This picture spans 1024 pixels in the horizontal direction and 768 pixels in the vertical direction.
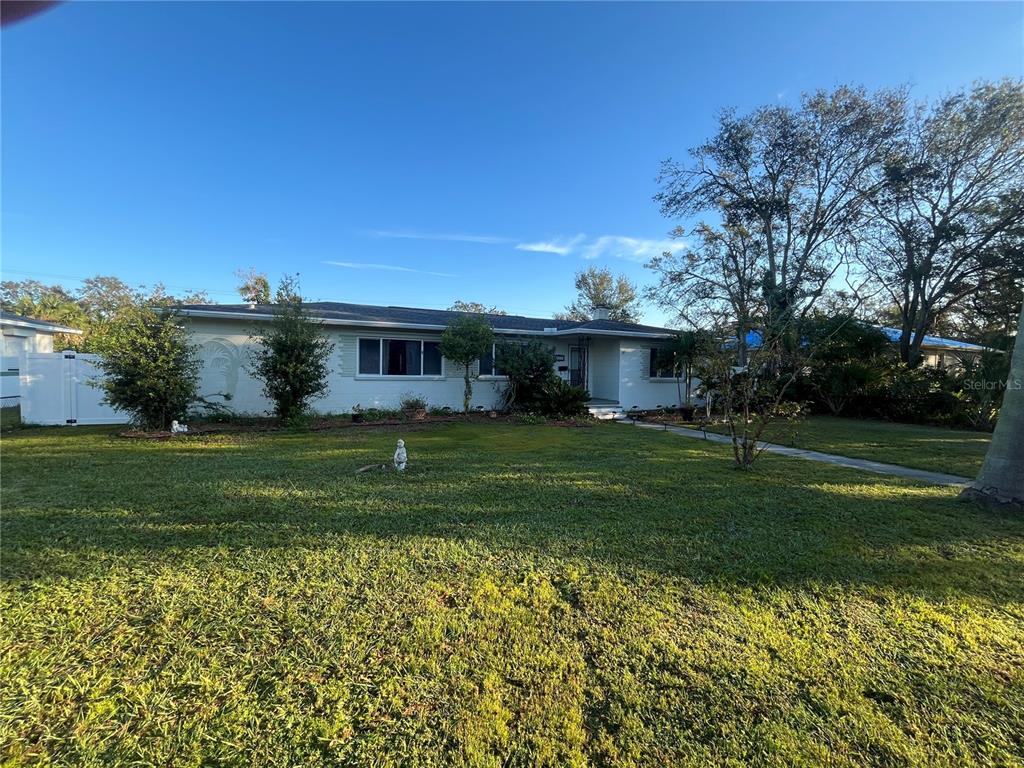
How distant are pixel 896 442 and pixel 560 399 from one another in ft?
25.8

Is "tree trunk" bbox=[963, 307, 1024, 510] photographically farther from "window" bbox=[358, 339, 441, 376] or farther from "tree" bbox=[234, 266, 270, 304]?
"tree" bbox=[234, 266, 270, 304]

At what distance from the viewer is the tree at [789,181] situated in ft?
53.1

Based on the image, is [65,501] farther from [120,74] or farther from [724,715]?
[120,74]

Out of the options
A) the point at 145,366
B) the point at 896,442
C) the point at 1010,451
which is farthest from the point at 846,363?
the point at 145,366

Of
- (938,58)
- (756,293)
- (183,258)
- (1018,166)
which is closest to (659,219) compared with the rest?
(756,293)

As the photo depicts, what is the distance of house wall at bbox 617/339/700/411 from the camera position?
14.1 meters

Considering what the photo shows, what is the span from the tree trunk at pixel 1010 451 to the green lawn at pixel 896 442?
200cm

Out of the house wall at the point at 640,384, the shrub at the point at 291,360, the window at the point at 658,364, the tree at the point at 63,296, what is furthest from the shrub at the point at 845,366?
the tree at the point at 63,296

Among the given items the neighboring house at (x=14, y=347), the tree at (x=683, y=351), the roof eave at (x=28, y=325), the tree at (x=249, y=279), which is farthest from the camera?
the tree at (x=249, y=279)

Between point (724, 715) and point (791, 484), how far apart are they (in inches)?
193

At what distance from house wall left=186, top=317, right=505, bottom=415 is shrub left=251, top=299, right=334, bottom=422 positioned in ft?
3.81

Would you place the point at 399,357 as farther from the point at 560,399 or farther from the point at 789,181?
the point at 789,181

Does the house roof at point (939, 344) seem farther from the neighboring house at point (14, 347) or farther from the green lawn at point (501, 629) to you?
the neighboring house at point (14, 347)

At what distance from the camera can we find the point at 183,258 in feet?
76.4
